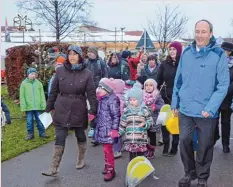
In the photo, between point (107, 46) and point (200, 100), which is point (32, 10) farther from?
point (107, 46)

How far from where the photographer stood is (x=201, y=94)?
436 centimetres

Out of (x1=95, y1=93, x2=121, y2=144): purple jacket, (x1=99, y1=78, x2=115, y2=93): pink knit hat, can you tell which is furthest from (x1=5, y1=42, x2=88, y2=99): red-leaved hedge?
(x1=95, y1=93, x2=121, y2=144): purple jacket

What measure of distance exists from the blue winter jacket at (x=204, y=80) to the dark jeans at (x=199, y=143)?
0.11 meters

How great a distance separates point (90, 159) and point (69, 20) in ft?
58.3

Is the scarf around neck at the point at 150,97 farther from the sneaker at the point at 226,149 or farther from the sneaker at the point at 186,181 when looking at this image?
the sneaker at the point at 186,181

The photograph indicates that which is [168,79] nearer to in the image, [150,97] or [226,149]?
[150,97]

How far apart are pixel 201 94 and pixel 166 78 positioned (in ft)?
6.94

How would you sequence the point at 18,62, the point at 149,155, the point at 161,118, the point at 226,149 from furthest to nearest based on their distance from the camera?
the point at 18,62 < the point at 226,149 < the point at 149,155 < the point at 161,118

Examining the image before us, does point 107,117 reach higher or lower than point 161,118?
higher

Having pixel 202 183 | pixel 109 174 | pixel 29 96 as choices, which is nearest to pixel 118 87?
pixel 109 174

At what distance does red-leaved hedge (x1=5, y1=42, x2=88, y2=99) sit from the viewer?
40.7 feet

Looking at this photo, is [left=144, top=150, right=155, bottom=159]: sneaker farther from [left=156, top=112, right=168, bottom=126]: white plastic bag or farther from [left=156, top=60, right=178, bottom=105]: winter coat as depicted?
[left=156, top=60, right=178, bottom=105]: winter coat

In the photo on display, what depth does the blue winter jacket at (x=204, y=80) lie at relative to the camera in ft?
14.1

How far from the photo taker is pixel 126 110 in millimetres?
5004
